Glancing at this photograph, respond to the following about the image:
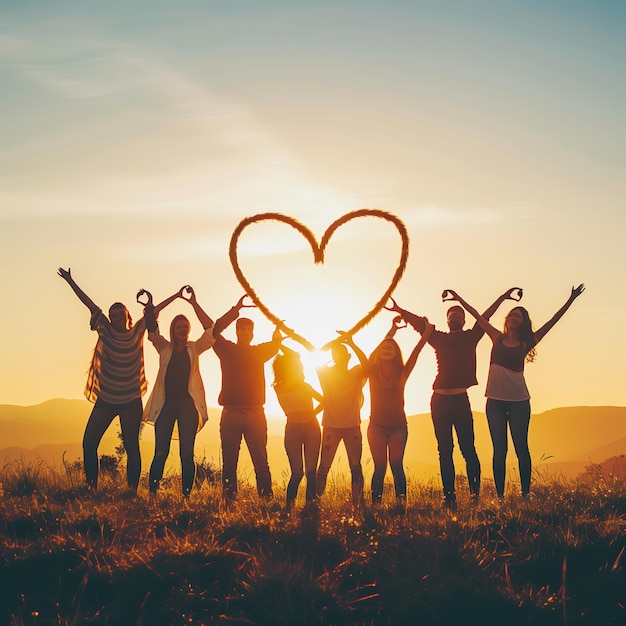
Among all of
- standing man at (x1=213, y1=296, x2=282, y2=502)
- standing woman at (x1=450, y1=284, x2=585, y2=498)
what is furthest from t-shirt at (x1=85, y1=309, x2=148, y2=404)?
standing woman at (x1=450, y1=284, x2=585, y2=498)

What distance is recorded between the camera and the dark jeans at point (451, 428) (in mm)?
10578

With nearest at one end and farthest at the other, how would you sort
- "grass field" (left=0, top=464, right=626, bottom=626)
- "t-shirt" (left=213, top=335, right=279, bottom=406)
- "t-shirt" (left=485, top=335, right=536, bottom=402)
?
1. "grass field" (left=0, top=464, right=626, bottom=626)
2. "t-shirt" (left=485, top=335, right=536, bottom=402)
3. "t-shirt" (left=213, top=335, right=279, bottom=406)

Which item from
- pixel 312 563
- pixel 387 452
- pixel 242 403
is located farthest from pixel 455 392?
pixel 312 563

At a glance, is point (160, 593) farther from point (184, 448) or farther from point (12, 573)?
point (184, 448)

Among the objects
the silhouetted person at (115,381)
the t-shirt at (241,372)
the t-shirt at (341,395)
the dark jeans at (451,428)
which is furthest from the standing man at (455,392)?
the silhouetted person at (115,381)

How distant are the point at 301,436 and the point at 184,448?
1605 millimetres

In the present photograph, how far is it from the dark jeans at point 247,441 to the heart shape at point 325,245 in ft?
4.72

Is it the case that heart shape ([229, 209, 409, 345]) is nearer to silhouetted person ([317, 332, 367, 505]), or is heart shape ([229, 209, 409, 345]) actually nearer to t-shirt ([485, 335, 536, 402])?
silhouetted person ([317, 332, 367, 505])

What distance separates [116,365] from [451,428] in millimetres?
4652

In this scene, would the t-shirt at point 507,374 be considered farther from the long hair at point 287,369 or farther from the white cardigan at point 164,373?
the white cardigan at point 164,373

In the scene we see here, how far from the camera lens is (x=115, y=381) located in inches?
426

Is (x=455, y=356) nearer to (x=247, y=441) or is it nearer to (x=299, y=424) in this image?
(x=299, y=424)

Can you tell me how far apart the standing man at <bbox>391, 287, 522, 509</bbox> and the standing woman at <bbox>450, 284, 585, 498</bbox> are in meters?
0.24

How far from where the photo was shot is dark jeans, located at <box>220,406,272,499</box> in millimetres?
10672
